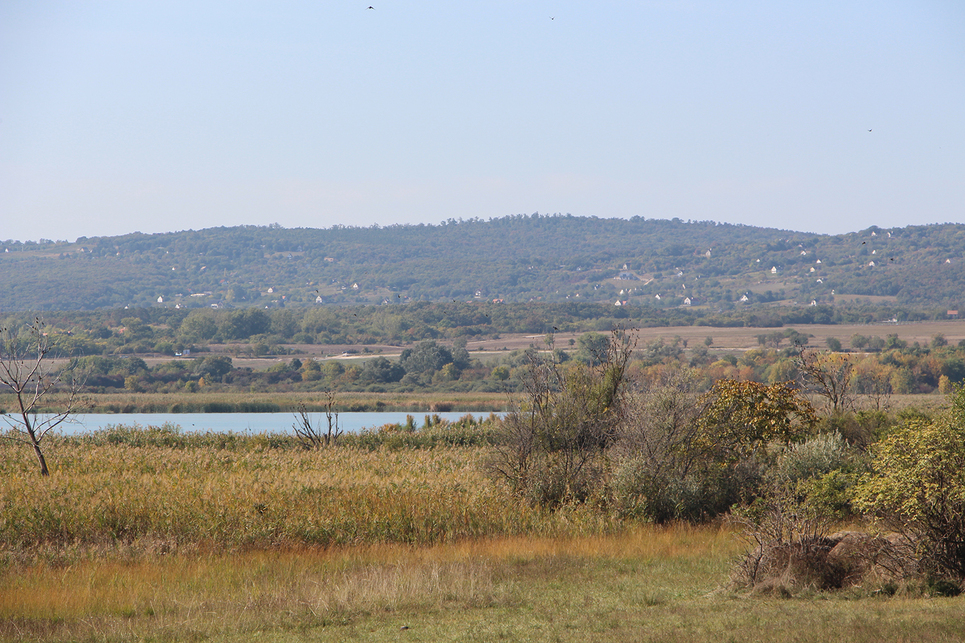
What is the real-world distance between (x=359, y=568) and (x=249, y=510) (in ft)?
14.2

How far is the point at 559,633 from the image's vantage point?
1020 cm

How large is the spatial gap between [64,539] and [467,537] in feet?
24.8

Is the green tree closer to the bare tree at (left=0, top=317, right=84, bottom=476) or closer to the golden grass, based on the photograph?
the golden grass

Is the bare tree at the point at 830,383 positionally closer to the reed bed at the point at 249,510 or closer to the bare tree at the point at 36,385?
the reed bed at the point at 249,510

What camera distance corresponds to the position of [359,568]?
14.9m

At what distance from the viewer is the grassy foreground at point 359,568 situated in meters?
10.5

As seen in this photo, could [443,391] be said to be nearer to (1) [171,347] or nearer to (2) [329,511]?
(1) [171,347]

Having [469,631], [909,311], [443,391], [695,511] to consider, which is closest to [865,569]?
[469,631]

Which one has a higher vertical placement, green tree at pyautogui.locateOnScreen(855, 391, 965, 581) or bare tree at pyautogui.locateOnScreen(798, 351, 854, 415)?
green tree at pyautogui.locateOnScreen(855, 391, 965, 581)

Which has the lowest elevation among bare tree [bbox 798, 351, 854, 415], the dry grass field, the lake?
the dry grass field

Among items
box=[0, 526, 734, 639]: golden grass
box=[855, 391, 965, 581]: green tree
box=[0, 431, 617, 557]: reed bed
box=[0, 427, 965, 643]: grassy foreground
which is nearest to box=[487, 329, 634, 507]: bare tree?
box=[0, 431, 617, 557]: reed bed

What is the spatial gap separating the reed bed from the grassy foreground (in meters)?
0.05

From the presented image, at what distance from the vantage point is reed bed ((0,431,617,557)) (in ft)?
56.1

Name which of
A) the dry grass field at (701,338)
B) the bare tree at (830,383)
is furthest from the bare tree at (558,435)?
the dry grass field at (701,338)
